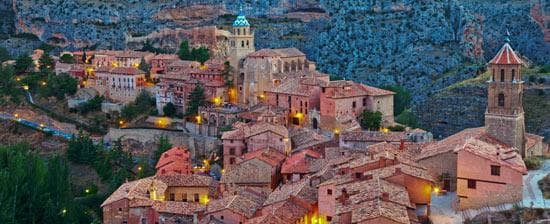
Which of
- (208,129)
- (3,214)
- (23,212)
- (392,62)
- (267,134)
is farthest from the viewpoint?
(392,62)

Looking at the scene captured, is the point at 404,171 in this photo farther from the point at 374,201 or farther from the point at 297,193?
the point at 297,193

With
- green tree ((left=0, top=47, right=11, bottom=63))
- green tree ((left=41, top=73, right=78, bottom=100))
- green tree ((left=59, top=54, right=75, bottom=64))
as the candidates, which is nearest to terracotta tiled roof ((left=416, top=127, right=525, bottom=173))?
green tree ((left=41, top=73, right=78, bottom=100))

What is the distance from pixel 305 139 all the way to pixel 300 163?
5.61 meters

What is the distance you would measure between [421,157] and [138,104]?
34537 mm

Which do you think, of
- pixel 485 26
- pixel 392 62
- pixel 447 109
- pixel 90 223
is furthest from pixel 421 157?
pixel 485 26

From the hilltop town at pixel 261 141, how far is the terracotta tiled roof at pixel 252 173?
0.19 feet

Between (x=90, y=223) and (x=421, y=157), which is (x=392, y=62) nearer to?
(x=90, y=223)

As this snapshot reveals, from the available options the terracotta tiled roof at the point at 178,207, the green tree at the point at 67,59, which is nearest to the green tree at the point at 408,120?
the terracotta tiled roof at the point at 178,207

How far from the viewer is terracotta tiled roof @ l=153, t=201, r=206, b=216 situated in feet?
111

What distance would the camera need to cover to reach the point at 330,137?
149ft

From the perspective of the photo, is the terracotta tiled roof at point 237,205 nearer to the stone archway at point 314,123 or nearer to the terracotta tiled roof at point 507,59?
the terracotta tiled roof at point 507,59

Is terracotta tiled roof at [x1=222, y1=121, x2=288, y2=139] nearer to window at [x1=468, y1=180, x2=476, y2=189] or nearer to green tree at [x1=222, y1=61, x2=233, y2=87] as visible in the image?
green tree at [x1=222, y1=61, x2=233, y2=87]

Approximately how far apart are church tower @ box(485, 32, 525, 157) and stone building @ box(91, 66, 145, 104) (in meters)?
36.9

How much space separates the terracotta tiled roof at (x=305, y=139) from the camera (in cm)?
4281
